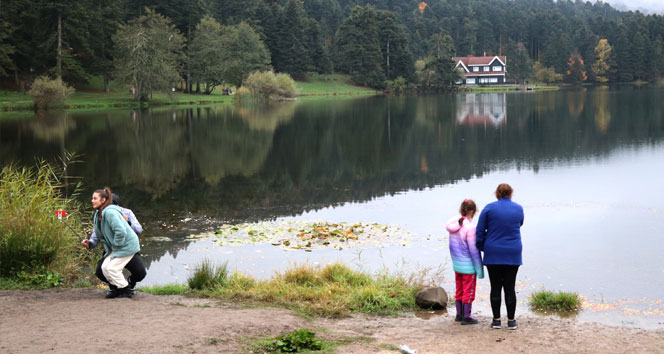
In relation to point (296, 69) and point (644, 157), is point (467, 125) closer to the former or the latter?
point (644, 157)

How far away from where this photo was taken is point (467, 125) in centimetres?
4766

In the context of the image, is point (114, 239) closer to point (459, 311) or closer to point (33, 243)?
point (33, 243)

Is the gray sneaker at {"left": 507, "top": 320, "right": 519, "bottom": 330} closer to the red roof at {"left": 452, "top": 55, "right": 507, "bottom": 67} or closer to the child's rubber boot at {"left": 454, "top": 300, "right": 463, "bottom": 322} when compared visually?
the child's rubber boot at {"left": 454, "top": 300, "right": 463, "bottom": 322}

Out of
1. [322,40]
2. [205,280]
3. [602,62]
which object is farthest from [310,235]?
[602,62]

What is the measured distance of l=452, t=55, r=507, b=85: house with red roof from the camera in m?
152

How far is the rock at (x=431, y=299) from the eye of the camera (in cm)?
1015

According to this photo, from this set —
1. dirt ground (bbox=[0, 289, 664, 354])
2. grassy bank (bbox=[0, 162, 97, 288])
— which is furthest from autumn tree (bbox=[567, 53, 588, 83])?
grassy bank (bbox=[0, 162, 97, 288])

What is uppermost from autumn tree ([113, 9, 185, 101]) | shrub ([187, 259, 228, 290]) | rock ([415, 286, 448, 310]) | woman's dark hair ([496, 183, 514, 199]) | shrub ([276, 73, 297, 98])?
autumn tree ([113, 9, 185, 101])

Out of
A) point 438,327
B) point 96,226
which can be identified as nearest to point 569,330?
point 438,327

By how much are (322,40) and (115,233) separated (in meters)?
126

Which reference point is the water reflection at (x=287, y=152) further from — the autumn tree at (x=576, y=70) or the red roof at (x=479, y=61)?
the autumn tree at (x=576, y=70)

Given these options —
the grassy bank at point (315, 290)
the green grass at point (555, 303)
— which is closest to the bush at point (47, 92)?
the grassy bank at point (315, 290)

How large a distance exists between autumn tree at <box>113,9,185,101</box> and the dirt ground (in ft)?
203

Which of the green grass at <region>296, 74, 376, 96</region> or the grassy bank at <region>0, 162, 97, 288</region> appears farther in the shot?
the green grass at <region>296, 74, 376, 96</region>
